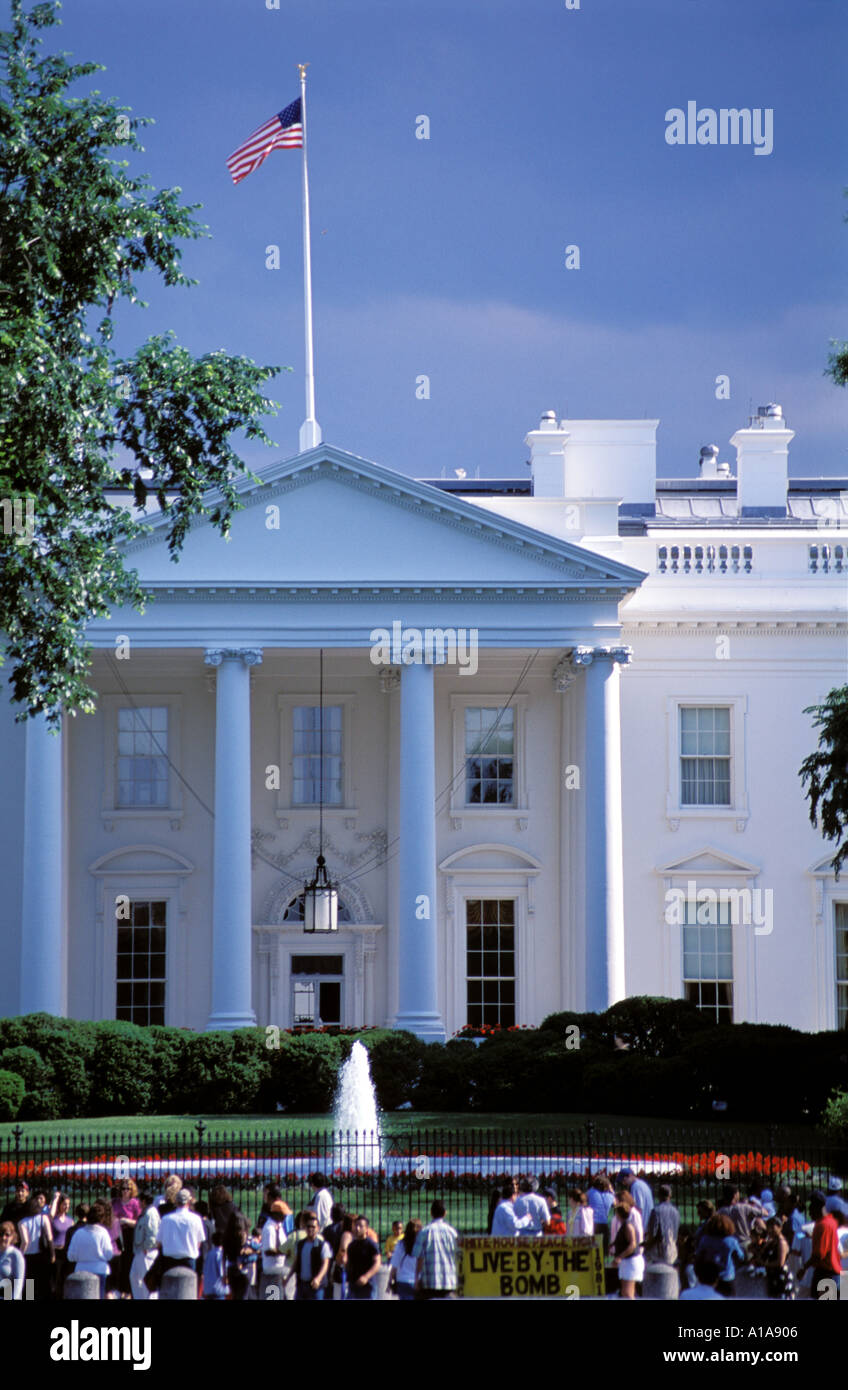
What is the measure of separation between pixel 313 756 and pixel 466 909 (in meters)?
4.62

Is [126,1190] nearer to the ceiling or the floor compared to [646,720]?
nearer to the floor

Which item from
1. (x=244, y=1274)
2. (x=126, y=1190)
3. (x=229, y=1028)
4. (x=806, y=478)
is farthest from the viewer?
(x=806, y=478)

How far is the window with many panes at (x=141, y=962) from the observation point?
4116cm

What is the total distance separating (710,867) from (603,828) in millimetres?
4544

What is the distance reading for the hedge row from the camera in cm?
3222

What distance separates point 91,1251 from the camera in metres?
15.4

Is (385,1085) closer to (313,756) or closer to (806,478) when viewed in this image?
(313,756)

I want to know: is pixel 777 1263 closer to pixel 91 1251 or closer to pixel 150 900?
pixel 91 1251

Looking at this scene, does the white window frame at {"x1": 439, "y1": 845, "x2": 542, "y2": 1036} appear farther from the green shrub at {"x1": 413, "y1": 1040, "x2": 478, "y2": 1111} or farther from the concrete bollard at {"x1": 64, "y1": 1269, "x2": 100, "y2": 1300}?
the concrete bollard at {"x1": 64, "y1": 1269, "x2": 100, "y2": 1300}

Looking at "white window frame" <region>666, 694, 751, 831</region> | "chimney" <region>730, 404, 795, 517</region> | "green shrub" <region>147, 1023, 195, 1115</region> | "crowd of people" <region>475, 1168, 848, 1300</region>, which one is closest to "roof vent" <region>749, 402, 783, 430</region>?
"chimney" <region>730, 404, 795, 517</region>

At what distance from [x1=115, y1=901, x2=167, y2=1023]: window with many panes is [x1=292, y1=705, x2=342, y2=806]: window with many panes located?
3.89 meters

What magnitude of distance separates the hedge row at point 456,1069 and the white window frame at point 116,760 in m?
7.66
